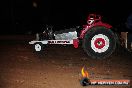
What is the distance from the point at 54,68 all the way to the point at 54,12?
58.0ft

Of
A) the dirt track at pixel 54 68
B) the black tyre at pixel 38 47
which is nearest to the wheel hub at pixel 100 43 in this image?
the dirt track at pixel 54 68

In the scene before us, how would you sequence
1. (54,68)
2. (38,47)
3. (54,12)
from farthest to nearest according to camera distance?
(54,12), (38,47), (54,68)

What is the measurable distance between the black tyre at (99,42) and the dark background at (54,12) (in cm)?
1318

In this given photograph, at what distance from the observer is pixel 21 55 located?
10.8m

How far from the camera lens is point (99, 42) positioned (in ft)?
32.4

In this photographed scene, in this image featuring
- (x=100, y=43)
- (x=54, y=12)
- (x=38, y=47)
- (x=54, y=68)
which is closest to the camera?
(x=54, y=68)

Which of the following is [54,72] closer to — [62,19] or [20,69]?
[20,69]

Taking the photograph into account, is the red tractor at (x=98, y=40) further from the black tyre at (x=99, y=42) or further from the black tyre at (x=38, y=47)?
the black tyre at (x=38, y=47)

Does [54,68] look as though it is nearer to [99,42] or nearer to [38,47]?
[99,42]

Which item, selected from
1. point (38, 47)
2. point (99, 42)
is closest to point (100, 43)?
point (99, 42)

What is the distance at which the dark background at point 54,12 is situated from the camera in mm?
23703

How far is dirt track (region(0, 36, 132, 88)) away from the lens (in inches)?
275

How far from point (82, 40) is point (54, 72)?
237 cm

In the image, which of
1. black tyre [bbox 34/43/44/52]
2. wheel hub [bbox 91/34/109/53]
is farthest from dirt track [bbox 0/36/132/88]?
wheel hub [bbox 91/34/109/53]
